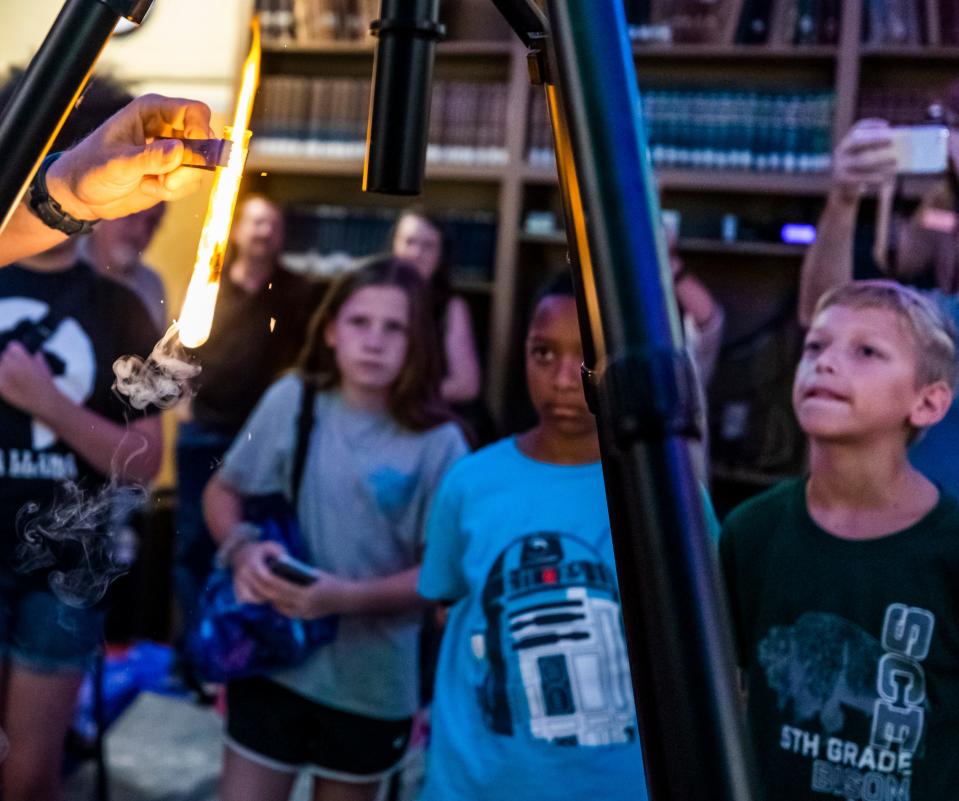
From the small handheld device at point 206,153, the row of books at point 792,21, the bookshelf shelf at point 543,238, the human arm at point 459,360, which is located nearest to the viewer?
the small handheld device at point 206,153

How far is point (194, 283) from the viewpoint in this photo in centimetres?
58

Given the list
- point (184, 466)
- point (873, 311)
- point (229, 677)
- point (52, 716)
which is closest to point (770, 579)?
point (873, 311)

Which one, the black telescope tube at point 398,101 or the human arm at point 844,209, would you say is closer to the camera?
the black telescope tube at point 398,101

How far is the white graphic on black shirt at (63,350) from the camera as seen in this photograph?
1.36 m

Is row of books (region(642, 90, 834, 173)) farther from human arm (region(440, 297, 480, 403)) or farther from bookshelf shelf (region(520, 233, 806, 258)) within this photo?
human arm (region(440, 297, 480, 403))

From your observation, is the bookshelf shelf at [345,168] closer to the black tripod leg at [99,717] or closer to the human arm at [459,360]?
the human arm at [459,360]

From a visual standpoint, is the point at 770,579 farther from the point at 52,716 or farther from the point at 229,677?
the point at 52,716

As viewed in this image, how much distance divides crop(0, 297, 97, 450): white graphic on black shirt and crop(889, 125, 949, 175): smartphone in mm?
1269

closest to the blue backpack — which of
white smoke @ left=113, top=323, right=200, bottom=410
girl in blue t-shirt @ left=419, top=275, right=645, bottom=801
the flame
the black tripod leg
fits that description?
the black tripod leg

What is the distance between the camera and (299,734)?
1.54 meters

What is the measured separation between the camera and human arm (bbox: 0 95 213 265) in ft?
2.02

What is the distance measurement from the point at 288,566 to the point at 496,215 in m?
2.21

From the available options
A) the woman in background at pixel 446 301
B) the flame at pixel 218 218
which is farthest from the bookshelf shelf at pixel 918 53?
the flame at pixel 218 218

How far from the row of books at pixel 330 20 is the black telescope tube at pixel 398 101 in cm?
333
